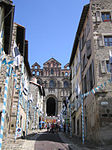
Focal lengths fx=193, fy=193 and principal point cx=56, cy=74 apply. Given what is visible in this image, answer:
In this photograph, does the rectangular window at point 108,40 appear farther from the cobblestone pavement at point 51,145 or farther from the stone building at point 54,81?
the stone building at point 54,81

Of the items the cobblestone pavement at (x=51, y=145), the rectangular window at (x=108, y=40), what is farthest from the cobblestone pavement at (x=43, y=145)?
the rectangular window at (x=108, y=40)

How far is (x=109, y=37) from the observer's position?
15.1 m

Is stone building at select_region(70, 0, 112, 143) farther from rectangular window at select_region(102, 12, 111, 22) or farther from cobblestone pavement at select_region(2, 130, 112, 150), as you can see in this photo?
cobblestone pavement at select_region(2, 130, 112, 150)

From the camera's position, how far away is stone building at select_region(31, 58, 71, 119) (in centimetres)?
5494

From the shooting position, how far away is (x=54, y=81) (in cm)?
5612

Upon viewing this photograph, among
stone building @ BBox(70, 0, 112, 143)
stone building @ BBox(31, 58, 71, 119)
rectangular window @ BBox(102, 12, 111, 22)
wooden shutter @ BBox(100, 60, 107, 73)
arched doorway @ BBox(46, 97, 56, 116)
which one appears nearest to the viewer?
stone building @ BBox(70, 0, 112, 143)

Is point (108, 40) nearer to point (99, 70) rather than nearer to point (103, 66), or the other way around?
point (103, 66)

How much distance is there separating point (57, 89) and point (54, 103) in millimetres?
5295

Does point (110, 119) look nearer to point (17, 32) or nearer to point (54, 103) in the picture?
point (17, 32)

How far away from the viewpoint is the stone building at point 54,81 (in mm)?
54938

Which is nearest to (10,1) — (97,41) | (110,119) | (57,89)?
(97,41)

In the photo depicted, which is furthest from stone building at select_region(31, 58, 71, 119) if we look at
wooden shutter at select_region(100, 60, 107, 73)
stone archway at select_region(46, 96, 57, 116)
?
wooden shutter at select_region(100, 60, 107, 73)

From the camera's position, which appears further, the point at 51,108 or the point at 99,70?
the point at 51,108

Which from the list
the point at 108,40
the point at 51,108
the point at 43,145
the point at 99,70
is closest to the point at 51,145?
the point at 43,145
